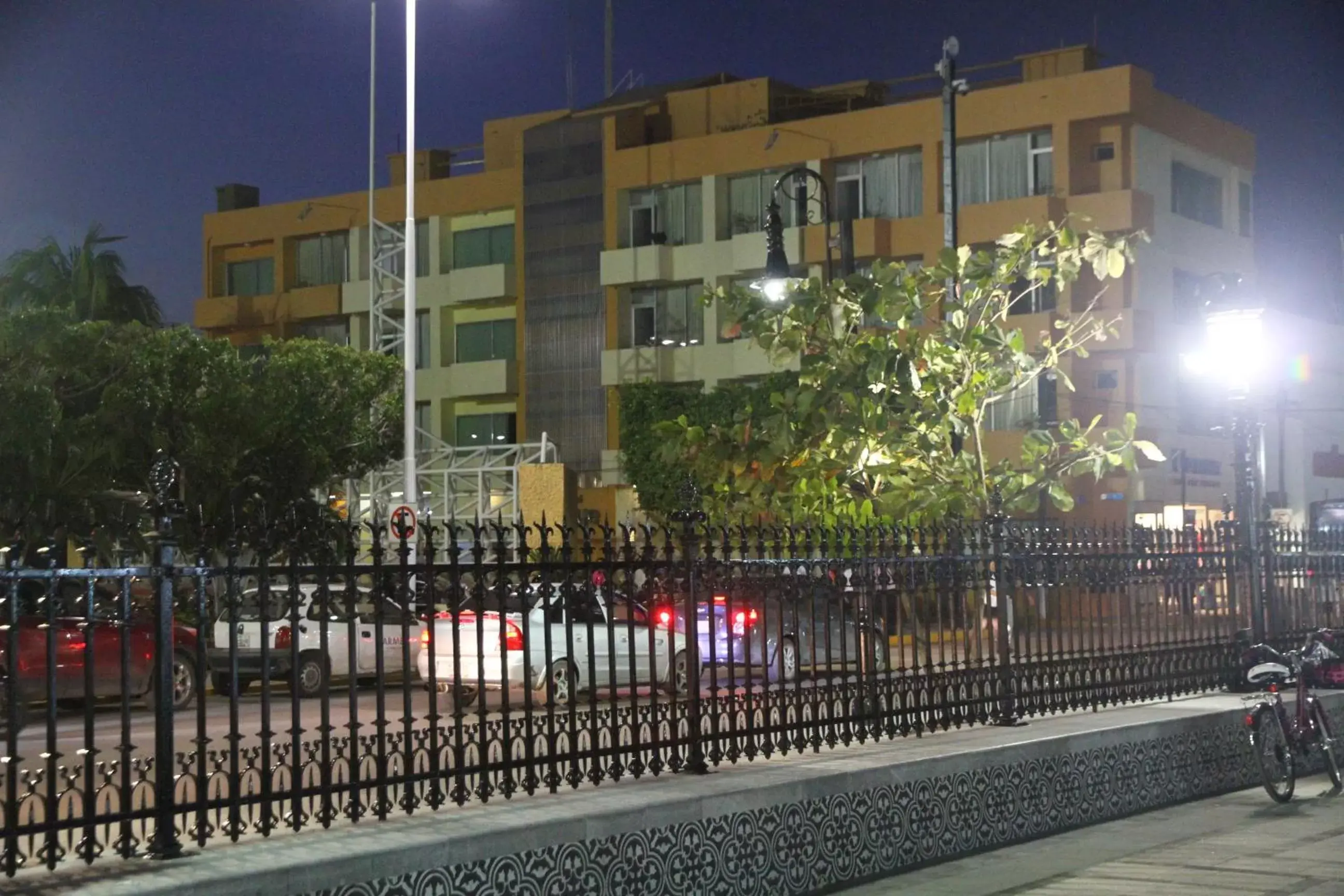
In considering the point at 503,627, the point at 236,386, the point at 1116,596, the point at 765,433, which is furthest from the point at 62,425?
the point at 503,627

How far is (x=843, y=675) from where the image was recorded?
33.6ft

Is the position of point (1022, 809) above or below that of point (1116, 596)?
below

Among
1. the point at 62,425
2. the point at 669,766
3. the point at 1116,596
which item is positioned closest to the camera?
the point at 669,766

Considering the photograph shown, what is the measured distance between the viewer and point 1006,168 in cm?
4644

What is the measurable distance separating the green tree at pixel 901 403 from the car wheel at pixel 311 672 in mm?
3551

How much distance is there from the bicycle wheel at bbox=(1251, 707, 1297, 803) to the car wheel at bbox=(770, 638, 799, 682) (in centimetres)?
371

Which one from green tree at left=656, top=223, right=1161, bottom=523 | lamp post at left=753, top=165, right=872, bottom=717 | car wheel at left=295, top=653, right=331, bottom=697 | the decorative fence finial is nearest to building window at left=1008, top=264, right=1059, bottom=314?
lamp post at left=753, top=165, right=872, bottom=717

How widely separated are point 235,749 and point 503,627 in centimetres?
148

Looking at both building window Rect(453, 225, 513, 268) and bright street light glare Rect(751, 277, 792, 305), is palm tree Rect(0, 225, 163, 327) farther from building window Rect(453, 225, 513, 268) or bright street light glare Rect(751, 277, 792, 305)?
bright street light glare Rect(751, 277, 792, 305)

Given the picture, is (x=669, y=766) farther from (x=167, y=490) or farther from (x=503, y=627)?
(x=167, y=490)

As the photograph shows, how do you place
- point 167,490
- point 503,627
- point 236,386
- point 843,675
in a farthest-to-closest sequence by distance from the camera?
1. point 236,386
2. point 843,675
3. point 503,627
4. point 167,490

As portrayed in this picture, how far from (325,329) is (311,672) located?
164 ft

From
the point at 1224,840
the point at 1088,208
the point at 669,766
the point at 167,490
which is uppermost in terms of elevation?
the point at 1088,208

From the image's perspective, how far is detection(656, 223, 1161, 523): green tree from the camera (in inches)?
574
